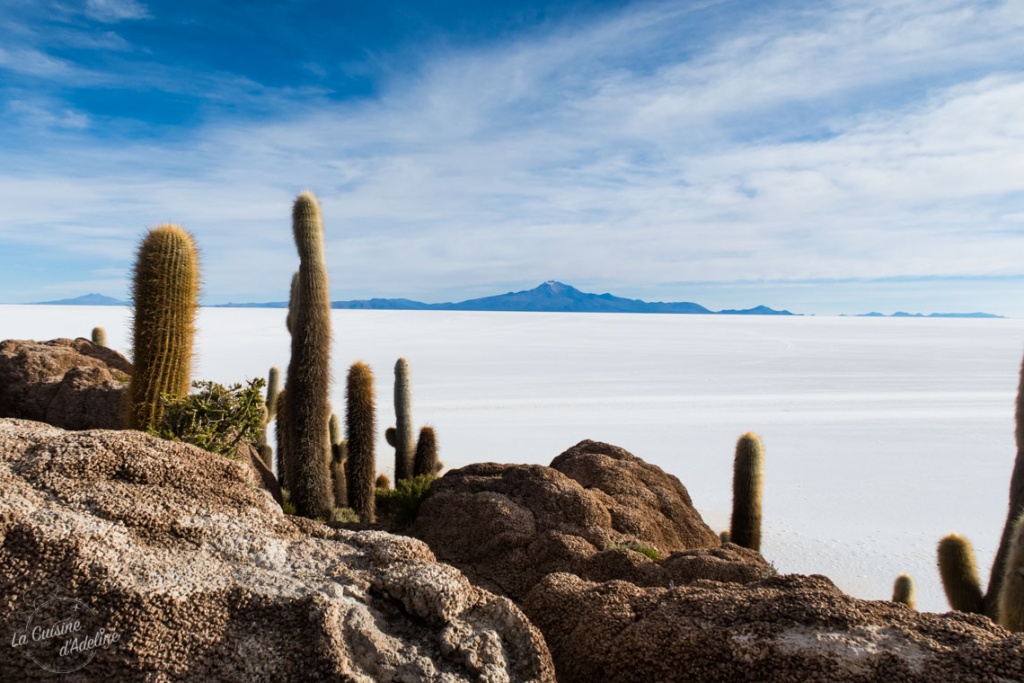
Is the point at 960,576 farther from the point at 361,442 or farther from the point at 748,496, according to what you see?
the point at 361,442

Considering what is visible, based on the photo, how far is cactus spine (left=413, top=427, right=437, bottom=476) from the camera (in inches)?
396

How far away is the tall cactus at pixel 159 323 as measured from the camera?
19.4 ft

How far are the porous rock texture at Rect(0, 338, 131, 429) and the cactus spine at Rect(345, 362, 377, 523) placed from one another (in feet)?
7.80

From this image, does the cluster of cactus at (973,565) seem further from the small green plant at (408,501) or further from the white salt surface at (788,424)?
the small green plant at (408,501)

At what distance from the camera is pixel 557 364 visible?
3656cm

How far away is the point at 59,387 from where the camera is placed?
7.82 m

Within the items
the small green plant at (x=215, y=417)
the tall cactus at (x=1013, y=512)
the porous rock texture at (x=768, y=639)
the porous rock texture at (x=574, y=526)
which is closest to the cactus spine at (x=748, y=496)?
the porous rock texture at (x=574, y=526)

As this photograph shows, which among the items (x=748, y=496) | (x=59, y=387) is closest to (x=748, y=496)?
(x=748, y=496)

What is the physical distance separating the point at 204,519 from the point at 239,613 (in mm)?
476

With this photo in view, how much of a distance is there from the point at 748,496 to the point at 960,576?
7.01 ft

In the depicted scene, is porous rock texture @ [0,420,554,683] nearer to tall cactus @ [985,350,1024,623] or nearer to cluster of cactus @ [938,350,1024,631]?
cluster of cactus @ [938,350,1024,631]

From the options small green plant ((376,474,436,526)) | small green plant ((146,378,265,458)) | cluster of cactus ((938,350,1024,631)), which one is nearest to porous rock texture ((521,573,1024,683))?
small green plant ((146,378,265,458))

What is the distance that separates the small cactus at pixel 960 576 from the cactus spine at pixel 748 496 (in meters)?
1.90

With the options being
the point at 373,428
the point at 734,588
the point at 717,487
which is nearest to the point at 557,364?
the point at 717,487
